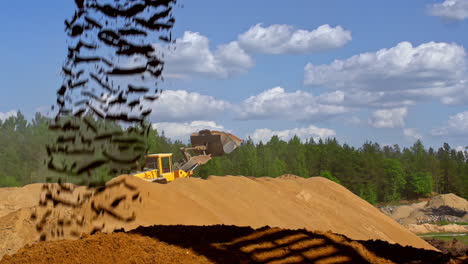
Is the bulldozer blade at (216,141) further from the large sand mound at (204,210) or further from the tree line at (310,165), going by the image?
the tree line at (310,165)

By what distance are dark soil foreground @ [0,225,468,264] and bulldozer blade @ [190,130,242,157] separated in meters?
11.1

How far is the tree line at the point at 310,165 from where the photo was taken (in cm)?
4044

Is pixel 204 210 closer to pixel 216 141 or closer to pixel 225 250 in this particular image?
pixel 225 250

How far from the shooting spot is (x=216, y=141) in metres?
17.8

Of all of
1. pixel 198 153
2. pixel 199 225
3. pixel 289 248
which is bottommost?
pixel 199 225

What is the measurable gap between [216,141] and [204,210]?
647 cm

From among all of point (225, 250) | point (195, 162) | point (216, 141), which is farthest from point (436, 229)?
point (225, 250)

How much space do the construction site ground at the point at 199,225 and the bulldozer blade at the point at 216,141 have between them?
176cm

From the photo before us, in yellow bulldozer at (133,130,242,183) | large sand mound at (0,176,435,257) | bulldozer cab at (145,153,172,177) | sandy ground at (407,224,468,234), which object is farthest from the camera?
sandy ground at (407,224,468,234)

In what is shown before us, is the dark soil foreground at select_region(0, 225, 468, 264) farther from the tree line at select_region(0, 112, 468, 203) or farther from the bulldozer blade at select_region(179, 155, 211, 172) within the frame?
the tree line at select_region(0, 112, 468, 203)

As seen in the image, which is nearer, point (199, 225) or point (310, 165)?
point (199, 225)

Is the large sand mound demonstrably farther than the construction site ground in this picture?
Yes

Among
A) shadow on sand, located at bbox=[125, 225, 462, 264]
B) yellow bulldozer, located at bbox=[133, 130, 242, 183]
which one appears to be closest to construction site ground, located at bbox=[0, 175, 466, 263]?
shadow on sand, located at bbox=[125, 225, 462, 264]

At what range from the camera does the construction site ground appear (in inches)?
208
